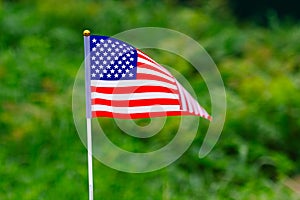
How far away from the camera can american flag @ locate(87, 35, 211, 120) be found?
14.0 ft

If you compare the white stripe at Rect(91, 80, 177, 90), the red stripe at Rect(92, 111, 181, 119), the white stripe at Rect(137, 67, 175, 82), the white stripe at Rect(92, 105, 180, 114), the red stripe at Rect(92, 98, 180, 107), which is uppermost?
the white stripe at Rect(137, 67, 175, 82)

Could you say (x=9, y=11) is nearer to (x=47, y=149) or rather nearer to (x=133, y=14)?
(x=133, y=14)

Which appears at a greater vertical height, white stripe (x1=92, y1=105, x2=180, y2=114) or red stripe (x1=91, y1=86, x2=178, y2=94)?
red stripe (x1=91, y1=86, x2=178, y2=94)

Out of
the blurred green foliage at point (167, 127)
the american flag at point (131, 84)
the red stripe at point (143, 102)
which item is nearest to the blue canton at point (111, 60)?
the american flag at point (131, 84)

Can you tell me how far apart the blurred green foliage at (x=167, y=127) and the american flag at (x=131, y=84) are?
1424 millimetres

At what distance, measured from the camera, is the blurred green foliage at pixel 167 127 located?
591 cm

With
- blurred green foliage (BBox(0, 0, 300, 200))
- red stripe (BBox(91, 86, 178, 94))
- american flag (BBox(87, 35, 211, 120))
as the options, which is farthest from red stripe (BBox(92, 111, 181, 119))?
blurred green foliage (BBox(0, 0, 300, 200))

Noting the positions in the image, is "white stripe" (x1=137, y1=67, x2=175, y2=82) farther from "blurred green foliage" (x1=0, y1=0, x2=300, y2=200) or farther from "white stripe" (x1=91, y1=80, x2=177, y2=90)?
"blurred green foliage" (x1=0, y1=0, x2=300, y2=200)

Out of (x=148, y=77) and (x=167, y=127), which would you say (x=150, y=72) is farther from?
(x=167, y=127)

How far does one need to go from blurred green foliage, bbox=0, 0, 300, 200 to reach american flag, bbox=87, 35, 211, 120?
1.42 m

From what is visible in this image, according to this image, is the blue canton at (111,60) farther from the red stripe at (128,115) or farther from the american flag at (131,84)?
the red stripe at (128,115)

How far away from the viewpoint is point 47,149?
255 inches

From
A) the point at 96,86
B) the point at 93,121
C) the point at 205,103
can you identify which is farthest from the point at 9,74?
the point at 96,86

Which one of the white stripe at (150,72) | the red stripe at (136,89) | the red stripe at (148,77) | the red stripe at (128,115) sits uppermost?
the white stripe at (150,72)
